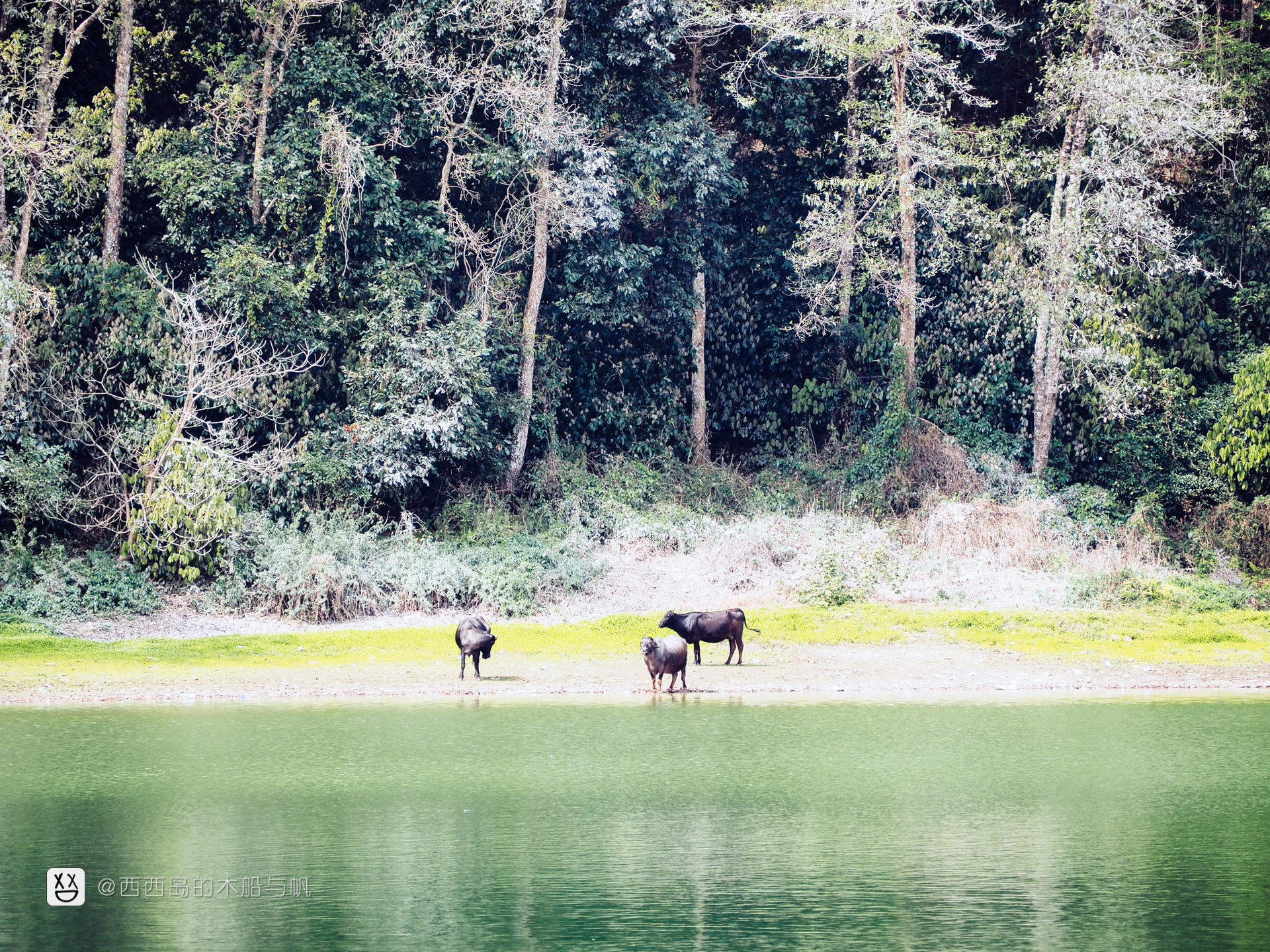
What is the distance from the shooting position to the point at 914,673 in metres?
22.0

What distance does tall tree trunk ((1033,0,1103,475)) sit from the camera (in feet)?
110

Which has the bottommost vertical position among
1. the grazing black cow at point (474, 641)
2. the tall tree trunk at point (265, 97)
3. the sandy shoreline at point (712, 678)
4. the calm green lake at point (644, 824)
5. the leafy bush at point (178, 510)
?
the calm green lake at point (644, 824)

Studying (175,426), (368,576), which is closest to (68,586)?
(175,426)

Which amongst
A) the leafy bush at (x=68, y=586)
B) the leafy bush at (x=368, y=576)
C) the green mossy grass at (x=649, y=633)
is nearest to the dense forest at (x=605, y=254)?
the leafy bush at (x=68, y=586)

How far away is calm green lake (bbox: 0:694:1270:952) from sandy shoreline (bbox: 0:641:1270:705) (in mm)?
930

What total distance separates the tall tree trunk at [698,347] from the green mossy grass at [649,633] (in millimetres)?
11519

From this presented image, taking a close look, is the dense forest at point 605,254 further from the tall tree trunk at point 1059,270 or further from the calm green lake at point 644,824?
the calm green lake at point 644,824

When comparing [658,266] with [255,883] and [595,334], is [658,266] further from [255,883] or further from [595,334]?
[255,883]

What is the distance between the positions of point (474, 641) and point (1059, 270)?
18756 mm

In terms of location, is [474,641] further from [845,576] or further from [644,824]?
[845,576]

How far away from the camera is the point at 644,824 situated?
13.2 m

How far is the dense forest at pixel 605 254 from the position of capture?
29.4 metres

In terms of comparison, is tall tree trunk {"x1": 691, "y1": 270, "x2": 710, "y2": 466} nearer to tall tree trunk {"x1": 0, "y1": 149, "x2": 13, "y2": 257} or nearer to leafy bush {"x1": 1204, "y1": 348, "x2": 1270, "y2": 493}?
leafy bush {"x1": 1204, "y1": 348, "x2": 1270, "y2": 493}

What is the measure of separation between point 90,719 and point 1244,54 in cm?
3073
